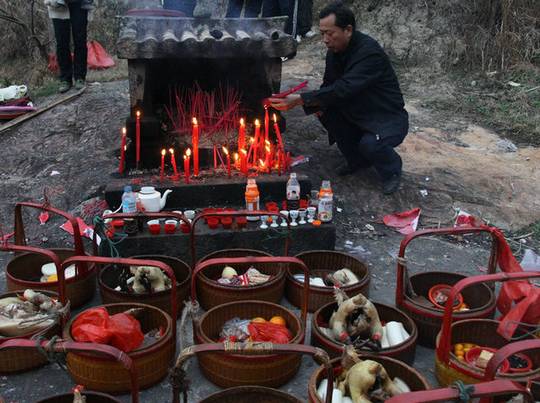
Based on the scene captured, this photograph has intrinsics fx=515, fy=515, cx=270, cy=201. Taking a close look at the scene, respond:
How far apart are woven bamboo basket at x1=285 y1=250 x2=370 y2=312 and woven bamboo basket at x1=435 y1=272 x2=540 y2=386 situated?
787 millimetres

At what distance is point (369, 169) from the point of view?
666 cm

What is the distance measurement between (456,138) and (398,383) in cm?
607

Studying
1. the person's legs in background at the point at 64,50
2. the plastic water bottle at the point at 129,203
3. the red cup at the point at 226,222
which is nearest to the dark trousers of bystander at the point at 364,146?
the red cup at the point at 226,222

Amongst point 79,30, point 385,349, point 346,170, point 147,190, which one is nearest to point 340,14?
point 346,170

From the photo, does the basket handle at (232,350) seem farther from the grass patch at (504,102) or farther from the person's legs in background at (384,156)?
the grass patch at (504,102)

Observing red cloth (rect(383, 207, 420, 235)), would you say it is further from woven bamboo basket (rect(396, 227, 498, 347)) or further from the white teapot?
the white teapot

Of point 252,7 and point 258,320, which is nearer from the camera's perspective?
point 258,320

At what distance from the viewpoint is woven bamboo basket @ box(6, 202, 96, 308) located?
3.86 m

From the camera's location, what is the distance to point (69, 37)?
A: 28.7 ft

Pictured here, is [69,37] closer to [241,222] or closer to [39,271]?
[39,271]

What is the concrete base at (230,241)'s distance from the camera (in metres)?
4.53

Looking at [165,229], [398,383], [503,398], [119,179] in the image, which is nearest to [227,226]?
[165,229]

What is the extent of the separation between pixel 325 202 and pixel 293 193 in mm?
391

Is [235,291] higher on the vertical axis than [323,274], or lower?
higher
